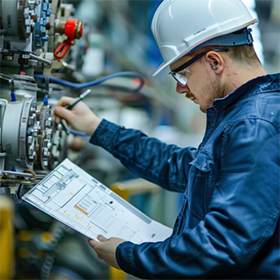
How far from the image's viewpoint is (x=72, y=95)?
78.3 inches

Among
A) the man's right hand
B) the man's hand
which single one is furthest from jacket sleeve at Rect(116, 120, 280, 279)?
the man's right hand

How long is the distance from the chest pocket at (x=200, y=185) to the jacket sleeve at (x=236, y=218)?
53 mm

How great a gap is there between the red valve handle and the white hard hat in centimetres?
46

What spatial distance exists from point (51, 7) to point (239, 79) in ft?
2.61

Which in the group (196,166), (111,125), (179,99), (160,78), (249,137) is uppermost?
(249,137)

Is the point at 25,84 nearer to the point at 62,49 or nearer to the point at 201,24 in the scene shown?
the point at 62,49

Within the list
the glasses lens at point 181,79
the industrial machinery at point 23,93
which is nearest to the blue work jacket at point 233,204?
the glasses lens at point 181,79

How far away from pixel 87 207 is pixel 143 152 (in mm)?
465

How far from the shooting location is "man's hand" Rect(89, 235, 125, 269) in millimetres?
1139

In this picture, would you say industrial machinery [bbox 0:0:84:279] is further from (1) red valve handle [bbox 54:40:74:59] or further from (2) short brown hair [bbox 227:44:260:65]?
(2) short brown hair [bbox 227:44:260:65]

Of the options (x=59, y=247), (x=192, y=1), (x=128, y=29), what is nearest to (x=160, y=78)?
(x=128, y=29)

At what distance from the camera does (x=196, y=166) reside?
1107 millimetres

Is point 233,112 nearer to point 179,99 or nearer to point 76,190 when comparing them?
point 76,190

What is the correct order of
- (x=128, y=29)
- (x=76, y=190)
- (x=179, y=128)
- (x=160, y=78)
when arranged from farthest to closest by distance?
(x=179, y=128)
(x=160, y=78)
(x=128, y=29)
(x=76, y=190)
